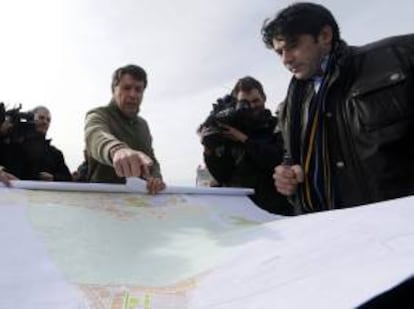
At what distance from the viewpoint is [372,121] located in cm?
133

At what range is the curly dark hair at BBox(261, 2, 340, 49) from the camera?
1.53 meters

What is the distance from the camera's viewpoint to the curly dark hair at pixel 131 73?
2031 millimetres

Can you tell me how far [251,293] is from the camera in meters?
0.53

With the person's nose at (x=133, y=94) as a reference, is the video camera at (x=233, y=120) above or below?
below

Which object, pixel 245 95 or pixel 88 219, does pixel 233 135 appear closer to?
pixel 245 95

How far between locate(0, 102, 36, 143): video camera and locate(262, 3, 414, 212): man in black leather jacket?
1.41 m

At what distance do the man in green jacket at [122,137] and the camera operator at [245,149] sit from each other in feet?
0.89

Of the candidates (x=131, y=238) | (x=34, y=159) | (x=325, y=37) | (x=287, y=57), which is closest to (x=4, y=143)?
(x=34, y=159)

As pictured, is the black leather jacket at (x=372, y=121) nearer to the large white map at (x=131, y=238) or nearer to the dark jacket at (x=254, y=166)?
the large white map at (x=131, y=238)

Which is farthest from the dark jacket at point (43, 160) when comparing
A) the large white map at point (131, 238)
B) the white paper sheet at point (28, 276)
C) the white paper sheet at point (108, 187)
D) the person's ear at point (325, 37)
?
the white paper sheet at point (28, 276)

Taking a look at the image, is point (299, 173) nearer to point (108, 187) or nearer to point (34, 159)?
point (108, 187)

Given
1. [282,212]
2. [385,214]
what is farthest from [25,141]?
[385,214]

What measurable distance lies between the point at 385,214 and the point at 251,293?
0.22 metres

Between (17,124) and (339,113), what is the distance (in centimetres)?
174
